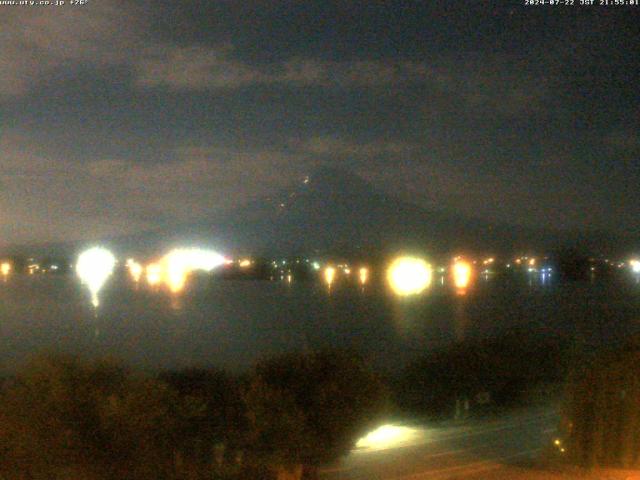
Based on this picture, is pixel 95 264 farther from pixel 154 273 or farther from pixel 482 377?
pixel 482 377

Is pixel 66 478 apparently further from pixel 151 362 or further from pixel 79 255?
pixel 79 255

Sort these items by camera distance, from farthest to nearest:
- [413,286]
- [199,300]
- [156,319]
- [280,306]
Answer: [413,286], [199,300], [280,306], [156,319]

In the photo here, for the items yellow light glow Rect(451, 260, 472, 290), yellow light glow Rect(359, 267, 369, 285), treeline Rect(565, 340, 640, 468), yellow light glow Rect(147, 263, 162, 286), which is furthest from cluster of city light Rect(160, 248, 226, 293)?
treeline Rect(565, 340, 640, 468)

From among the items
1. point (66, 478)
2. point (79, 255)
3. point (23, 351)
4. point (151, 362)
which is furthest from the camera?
point (79, 255)

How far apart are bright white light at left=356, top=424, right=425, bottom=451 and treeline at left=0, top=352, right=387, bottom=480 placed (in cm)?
210

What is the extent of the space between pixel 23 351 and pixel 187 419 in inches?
1224

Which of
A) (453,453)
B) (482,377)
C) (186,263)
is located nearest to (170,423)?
(453,453)

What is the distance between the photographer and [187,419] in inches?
Result: 416

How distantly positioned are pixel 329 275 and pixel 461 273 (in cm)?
1516

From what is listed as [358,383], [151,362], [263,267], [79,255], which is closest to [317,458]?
[358,383]

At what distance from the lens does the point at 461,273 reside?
10338 centimetres

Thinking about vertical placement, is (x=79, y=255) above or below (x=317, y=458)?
above

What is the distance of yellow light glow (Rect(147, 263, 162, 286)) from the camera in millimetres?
118438

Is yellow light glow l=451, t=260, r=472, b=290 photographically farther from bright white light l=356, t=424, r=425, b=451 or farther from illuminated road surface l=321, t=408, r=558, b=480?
illuminated road surface l=321, t=408, r=558, b=480
